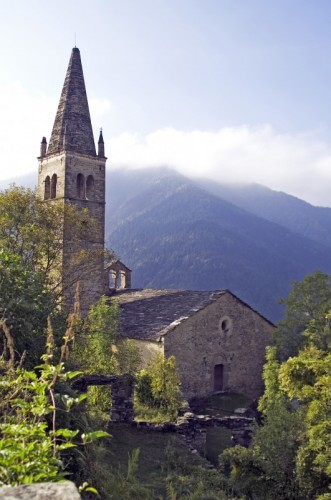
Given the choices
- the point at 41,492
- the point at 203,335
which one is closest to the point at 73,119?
the point at 203,335

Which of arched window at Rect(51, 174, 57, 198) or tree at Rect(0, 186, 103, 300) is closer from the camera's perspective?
tree at Rect(0, 186, 103, 300)

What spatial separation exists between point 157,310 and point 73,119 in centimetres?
1549

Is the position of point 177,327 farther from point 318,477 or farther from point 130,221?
point 130,221

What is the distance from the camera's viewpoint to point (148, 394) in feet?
76.3

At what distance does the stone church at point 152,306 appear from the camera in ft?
91.7

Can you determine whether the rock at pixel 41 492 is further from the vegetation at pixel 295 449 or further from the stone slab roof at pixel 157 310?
the stone slab roof at pixel 157 310

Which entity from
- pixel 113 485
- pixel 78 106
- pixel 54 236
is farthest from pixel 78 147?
pixel 113 485

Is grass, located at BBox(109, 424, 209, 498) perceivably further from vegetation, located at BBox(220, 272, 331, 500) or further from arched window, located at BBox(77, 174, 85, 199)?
arched window, located at BBox(77, 174, 85, 199)

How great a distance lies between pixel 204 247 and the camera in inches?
4938

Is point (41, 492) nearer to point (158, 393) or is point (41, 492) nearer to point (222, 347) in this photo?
point (158, 393)

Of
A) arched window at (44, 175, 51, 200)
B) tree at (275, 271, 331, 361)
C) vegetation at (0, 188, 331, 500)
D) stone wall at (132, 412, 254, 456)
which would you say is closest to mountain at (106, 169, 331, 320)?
arched window at (44, 175, 51, 200)

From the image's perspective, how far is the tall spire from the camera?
113ft

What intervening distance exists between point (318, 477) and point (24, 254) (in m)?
16.8

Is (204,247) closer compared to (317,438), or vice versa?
(317,438)
